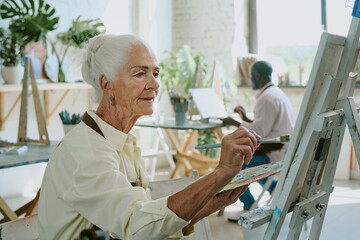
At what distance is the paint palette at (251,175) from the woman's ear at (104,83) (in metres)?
0.53

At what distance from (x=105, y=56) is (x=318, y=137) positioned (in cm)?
81

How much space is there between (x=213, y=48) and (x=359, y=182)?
2633 millimetres

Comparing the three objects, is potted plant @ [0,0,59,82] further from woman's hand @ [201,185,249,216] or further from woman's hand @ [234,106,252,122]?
woman's hand @ [201,185,249,216]

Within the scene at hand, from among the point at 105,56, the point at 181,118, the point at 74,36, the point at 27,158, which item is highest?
the point at 105,56

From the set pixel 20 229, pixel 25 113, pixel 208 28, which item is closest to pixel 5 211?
pixel 25 113

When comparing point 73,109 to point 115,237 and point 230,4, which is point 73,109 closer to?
point 230,4

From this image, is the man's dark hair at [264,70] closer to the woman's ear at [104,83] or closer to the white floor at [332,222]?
the white floor at [332,222]

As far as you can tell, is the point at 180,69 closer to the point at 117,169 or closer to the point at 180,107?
the point at 180,107

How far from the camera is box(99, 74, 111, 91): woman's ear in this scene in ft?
5.61

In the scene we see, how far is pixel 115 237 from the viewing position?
1372mm

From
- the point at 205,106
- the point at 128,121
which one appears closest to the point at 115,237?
the point at 128,121

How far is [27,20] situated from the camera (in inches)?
184

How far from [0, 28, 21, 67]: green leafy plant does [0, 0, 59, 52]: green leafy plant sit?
58 millimetres

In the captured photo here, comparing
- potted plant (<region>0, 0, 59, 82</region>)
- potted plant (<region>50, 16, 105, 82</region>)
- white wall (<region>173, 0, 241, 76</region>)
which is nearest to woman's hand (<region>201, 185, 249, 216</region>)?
potted plant (<region>0, 0, 59, 82</region>)
